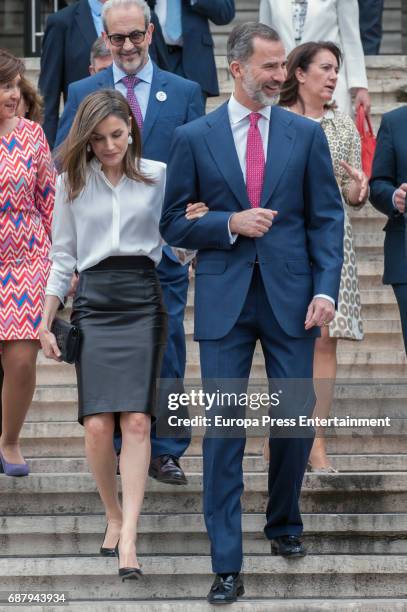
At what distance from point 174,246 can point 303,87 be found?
5.36 feet

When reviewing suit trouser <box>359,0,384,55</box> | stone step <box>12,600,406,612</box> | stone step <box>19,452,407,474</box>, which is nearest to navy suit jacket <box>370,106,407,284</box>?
stone step <box>19,452,407,474</box>

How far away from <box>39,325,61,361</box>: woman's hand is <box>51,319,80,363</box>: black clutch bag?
0.02m

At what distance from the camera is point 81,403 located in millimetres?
6672

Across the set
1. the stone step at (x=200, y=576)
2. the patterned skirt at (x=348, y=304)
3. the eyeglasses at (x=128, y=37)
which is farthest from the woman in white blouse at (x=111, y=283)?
the patterned skirt at (x=348, y=304)

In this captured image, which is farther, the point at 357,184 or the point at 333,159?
the point at 333,159

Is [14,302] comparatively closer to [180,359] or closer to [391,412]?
[180,359]

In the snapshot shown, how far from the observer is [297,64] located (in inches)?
319

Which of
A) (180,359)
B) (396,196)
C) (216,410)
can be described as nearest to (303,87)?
(396,196)

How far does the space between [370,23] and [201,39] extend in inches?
104

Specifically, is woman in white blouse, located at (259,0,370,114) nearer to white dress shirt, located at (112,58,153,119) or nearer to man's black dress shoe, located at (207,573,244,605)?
white dress shirt, located at (112,58,153,119)

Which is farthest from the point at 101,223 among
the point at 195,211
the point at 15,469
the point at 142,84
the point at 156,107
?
the point at 15,469

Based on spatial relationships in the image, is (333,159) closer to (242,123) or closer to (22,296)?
(242,123)

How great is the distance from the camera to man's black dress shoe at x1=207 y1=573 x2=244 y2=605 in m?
6.51

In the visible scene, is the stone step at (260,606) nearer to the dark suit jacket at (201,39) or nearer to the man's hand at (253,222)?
the man's hand at (253,222)
